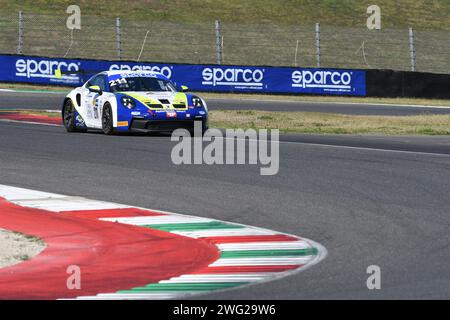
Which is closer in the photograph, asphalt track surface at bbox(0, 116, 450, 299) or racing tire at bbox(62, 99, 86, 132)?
asphalt track surface at bbox(0, 116, 450, 299)

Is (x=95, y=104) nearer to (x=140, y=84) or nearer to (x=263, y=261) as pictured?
(x=140, y=84)

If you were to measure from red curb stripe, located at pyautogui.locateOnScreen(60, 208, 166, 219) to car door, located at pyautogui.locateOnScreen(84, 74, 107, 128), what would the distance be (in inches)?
313

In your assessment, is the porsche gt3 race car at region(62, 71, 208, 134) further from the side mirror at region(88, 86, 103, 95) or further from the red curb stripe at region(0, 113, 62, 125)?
the red curb stripe at region(0, 113, 62, 125)

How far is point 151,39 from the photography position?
41156 millimetres

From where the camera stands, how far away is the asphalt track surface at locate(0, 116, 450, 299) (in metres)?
8.00

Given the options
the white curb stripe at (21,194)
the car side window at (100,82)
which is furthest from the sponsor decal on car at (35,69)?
the white curb stripe at (21,194)

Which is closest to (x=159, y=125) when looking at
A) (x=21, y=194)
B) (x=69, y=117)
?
(x=69, y=117)

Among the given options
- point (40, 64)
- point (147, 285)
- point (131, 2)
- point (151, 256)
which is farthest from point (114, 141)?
point (131, 2)

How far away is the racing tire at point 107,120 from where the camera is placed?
736 inches

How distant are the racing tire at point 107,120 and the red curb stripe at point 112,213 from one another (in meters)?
7.60

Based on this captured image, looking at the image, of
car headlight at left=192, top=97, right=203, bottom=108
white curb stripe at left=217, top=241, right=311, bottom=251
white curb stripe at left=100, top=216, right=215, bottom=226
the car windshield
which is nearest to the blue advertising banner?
the car windshield

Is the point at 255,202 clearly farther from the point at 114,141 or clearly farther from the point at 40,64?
the point at 40,64

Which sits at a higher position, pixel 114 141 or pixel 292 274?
pixel 114 141

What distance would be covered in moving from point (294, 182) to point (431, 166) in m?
2.66
